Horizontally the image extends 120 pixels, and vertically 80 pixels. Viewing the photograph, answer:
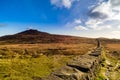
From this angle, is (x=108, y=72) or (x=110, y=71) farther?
(x=110, y=71)

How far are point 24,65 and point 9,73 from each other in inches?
160

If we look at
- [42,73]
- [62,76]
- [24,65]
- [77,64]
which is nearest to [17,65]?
[24,65]

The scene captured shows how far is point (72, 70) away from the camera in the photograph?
889cm

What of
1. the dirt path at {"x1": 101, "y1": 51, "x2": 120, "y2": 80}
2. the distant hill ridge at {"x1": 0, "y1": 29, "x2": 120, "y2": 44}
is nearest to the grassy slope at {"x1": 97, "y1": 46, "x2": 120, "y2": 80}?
the dirt path at {"x1": 101, "y1": 51, "x2": 120, "y2": 80}

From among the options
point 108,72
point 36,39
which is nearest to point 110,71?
point 108,72

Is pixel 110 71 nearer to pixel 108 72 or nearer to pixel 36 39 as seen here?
pixel 108 72

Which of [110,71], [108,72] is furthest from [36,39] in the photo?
[108,72]

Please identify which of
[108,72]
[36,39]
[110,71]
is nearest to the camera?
[108,72]

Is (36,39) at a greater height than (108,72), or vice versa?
(36,39)

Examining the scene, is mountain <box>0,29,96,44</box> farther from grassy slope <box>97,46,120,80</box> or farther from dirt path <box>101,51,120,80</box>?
dirt path <box>101,51,120,80</box>

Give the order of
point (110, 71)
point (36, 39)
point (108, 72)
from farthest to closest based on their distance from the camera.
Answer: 1. point (36, 39)
2. point (110, 71)
3. point (108, 72)

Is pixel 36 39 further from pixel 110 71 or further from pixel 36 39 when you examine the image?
pixel 110 71

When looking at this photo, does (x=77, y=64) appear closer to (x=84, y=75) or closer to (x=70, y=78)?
(x=84, y=75)

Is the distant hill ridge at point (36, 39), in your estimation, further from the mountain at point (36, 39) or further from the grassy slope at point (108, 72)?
the grassy slope at point (108, 72)
